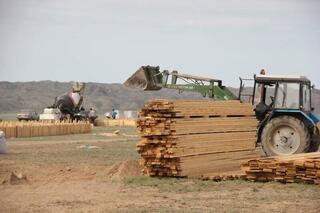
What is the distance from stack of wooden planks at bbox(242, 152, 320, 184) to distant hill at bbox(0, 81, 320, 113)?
107 metres

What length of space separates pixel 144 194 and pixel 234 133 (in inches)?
180

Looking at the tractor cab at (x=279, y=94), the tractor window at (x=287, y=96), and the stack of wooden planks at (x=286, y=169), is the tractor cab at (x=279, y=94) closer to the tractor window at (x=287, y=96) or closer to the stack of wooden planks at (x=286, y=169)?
the tractor window at (x=287, y=96)

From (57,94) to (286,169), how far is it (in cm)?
12919

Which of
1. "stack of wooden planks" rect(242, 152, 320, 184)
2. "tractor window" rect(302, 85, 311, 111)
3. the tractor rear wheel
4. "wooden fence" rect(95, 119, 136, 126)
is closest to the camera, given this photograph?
"stack of wooden planks" rect(242, 152, 320, 184)

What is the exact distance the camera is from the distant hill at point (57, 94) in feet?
417

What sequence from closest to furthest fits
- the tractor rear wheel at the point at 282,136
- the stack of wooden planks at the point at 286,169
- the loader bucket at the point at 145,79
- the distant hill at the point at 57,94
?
the stack of wooden planks at the point at 286,169 < the tractor rear wheel at the point at 282,136 < the loader bucket at the point at 145,79 < the distant hill at the point at 57,94

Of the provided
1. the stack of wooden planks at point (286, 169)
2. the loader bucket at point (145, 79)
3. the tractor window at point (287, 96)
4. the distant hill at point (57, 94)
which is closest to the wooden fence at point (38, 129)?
the loader bucket at point (145, 79)

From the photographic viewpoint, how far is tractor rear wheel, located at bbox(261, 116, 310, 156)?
17.2 m

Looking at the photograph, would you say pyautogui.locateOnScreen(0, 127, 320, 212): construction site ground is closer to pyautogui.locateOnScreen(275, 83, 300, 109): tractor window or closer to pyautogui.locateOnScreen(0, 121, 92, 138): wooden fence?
pyautogui.locateOnScreen(275, 83, 300, 109): tractor window

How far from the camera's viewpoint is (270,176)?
13.8 metres

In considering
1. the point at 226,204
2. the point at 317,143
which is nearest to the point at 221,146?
the point at 317,143

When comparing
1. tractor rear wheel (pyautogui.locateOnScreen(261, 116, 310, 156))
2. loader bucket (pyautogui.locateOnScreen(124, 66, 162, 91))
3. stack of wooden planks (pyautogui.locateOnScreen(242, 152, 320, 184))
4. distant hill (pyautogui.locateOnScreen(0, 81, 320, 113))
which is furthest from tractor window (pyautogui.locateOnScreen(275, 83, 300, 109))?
distant hill (pyautogui.locateOnScreen(0, 81, 320, 113))

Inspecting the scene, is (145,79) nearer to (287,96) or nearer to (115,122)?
(287,96)

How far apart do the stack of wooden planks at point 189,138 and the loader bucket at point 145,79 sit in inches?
149
